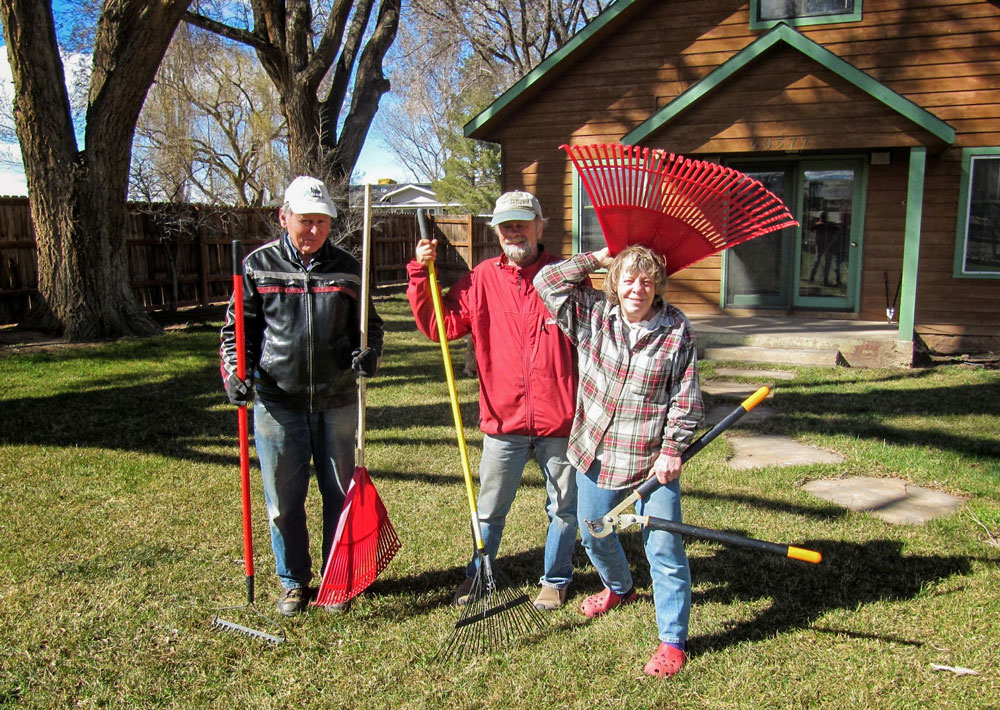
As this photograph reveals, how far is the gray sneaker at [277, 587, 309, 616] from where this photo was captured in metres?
3.59

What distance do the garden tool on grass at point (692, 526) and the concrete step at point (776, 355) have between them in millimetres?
6808

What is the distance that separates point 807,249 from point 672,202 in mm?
8777

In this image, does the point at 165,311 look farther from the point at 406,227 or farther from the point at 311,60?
the point at 406,227

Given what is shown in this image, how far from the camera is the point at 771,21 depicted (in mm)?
10398

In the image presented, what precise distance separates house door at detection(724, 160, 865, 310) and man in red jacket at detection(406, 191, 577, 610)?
847cm

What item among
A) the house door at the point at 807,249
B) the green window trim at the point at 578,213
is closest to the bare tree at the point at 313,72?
the green window trim at the point at 578,213

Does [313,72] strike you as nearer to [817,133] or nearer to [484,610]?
[817,133]

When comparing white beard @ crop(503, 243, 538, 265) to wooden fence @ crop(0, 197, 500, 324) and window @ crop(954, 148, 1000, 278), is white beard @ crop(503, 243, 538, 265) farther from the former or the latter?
wooden fence @ crop(0, 197, 500, 324)

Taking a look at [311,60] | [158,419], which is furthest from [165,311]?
[158,419]

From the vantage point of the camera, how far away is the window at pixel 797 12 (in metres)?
10.2

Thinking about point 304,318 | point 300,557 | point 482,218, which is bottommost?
point 300,557

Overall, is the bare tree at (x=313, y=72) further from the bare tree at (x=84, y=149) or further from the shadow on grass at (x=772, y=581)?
the shadow on grass at (x=772, y=581)

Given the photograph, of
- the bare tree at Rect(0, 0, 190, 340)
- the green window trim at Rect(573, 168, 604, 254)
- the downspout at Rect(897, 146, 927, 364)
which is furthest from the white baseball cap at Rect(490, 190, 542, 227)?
the bare tree at Rect(0, 0, 190, 340)

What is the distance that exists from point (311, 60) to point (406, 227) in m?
7.96
